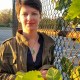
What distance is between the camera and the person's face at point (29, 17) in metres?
2.02

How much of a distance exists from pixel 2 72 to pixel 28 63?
191 mm

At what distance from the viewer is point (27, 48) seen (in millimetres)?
2184

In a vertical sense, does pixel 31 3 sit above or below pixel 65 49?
above

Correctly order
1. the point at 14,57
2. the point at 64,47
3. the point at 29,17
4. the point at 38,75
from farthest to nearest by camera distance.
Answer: the point at 64,47, the point at 14,57, the point at 29,17, the point at 38,75

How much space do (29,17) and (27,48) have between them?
27 cm

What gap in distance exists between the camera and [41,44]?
7.41ft

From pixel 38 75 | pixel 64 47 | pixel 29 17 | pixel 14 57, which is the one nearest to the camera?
pixel 38 75

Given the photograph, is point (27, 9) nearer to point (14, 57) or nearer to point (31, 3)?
point (31, 3)

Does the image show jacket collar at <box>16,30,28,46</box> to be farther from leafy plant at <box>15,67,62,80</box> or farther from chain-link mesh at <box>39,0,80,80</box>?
leafy plant at <box>15,67,62,80</box>

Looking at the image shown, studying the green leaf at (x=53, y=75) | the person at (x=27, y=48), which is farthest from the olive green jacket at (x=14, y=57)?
the green leaf at (x=53, y=75)

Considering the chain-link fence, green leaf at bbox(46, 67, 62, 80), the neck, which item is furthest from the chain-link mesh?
green leaf at bbox(46, 67, 62, 80)

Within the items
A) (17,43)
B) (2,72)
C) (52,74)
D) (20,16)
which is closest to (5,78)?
(2,72)

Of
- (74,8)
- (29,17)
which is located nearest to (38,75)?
(74,8)

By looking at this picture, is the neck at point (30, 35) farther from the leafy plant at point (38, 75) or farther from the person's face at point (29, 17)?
the leafy plant at point (38, 75)
